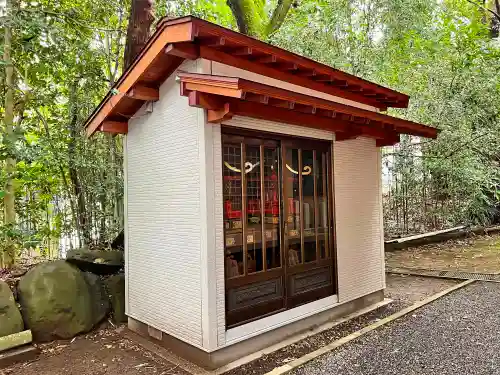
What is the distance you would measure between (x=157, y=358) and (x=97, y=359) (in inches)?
24.9

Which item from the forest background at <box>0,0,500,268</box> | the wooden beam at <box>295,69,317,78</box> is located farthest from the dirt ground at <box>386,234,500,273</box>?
the wooden beam at <box>295,69,317,78</box>

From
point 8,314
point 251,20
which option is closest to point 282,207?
point 8,314

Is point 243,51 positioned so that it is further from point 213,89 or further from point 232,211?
point 232,211

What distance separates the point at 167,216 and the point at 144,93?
52.2 inches

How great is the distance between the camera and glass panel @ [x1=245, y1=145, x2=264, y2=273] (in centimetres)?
387

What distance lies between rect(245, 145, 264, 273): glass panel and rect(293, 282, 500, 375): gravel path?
1117 mm

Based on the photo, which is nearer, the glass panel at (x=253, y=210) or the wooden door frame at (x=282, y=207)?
the wooden door frame at (x=282, y=207)

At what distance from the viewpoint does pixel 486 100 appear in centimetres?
893

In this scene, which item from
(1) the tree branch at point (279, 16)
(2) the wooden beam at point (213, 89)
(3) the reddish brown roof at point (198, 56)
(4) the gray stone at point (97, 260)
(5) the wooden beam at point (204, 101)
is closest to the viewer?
(2) the wooden beam at point (213, 89)

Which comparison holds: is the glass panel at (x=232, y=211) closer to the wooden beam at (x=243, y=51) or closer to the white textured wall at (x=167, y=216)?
the white textured wall at (x=167, y=216)

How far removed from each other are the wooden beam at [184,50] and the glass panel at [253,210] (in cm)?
104

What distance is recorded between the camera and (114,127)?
4473mm

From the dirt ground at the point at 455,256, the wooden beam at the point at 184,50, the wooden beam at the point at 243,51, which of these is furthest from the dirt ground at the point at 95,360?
the dirt ground at the point at 455,256

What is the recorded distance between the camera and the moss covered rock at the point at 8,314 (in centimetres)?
385
